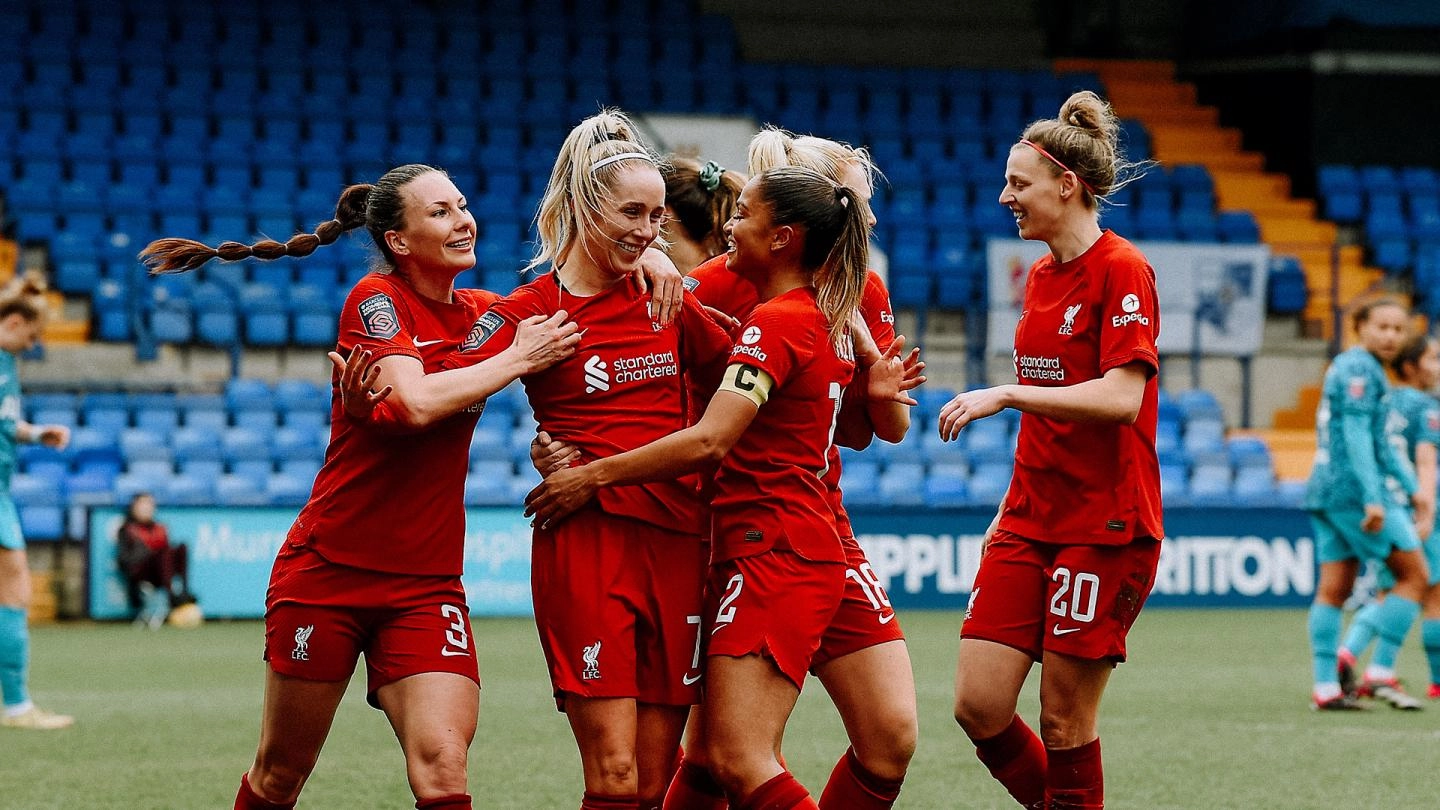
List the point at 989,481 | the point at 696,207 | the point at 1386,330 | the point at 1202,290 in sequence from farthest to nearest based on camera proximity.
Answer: the point at 1202,290
the point at 989,481
the point at 1386,330
the point at 696,207

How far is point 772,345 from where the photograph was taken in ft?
13.7

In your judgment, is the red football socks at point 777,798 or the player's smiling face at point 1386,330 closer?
the red football socks at point 777,798

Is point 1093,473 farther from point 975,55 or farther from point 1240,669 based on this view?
point 975,55

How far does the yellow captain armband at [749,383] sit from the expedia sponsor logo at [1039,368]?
3.30 feet

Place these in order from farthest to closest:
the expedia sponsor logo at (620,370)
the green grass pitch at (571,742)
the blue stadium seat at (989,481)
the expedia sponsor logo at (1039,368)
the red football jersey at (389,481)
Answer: the blue stadium seat at (989,481) < the green grass pitch at (571,742) < the expedia sponsor logo at (1039,368) < the red football jersey at (389,481) < the expedia sponsor logo at (620,370)

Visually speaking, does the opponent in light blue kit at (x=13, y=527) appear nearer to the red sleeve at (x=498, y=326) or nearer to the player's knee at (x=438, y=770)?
the red sleeve at (x=498, y=326)

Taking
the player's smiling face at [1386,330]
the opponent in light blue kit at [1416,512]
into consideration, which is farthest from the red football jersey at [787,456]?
the opponent in light blue kit at [1416,512]

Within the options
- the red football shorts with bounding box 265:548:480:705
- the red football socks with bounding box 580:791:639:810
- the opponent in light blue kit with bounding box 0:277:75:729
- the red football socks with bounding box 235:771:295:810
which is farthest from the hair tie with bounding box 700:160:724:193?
the opponent in light blue kit with bounding box 0:277:75:729


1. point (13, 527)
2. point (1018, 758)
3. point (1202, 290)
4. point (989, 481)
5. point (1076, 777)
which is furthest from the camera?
point (1202, 290)

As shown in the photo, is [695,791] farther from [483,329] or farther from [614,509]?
[483,329]

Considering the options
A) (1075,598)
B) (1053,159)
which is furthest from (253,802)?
(1053,159)

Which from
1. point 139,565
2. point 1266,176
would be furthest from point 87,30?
point 1266,176

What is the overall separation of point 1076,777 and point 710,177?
189 cm

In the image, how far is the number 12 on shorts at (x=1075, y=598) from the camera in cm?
470
